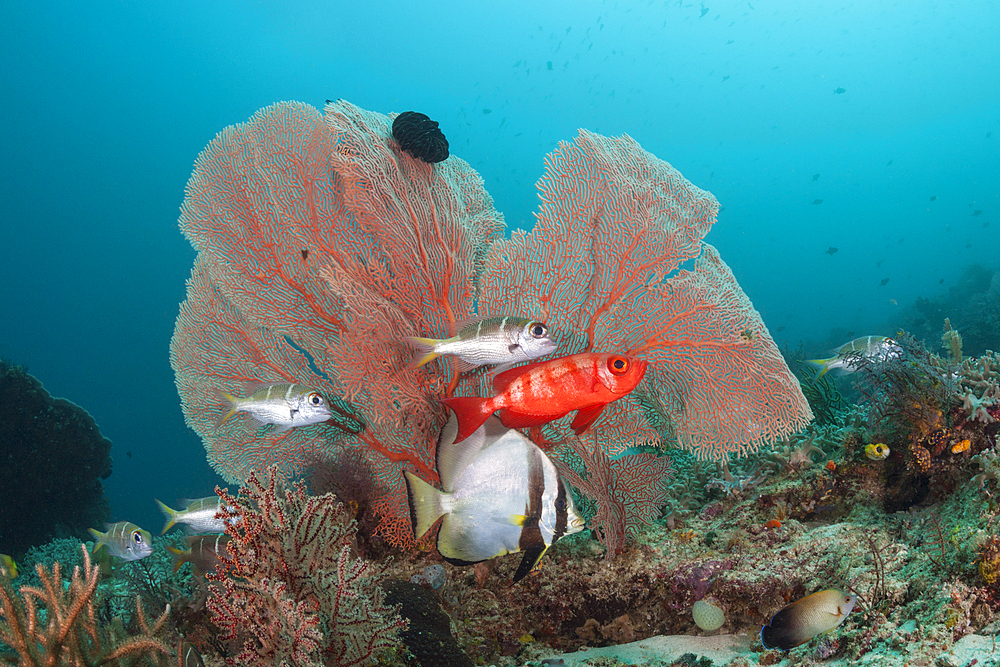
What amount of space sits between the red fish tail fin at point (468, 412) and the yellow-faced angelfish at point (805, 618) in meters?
1.67

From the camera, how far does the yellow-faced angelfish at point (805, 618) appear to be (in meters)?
2.20

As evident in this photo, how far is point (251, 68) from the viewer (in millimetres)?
65438

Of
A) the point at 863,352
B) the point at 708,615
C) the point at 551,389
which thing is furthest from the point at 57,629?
the point at 863,352

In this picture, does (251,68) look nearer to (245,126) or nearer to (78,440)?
(78,440)

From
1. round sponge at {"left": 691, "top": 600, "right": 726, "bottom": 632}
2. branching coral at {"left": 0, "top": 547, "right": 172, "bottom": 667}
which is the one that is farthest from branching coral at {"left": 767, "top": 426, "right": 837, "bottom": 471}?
branching coral at {"left": 0, "top": 547, "right": 172, "bottom": 667}

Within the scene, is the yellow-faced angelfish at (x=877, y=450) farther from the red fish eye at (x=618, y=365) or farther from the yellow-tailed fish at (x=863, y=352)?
the red fish eye at (x=618, y=365)

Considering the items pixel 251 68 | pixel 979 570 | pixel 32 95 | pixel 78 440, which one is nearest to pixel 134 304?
pixel 32 95

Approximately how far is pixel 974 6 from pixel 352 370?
123180 mm

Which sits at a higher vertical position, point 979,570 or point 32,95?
point 32,95

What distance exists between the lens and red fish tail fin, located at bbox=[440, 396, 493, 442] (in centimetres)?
211

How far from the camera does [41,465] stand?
1124 centimetres

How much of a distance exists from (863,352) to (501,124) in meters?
42.7

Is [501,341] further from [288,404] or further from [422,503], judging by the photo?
[288,404]

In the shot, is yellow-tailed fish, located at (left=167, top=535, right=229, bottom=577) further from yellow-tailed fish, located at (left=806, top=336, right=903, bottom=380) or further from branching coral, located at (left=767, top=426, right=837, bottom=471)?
yellow-tailed fish, located at (left=806, top=336, right=903, bottom=380)
